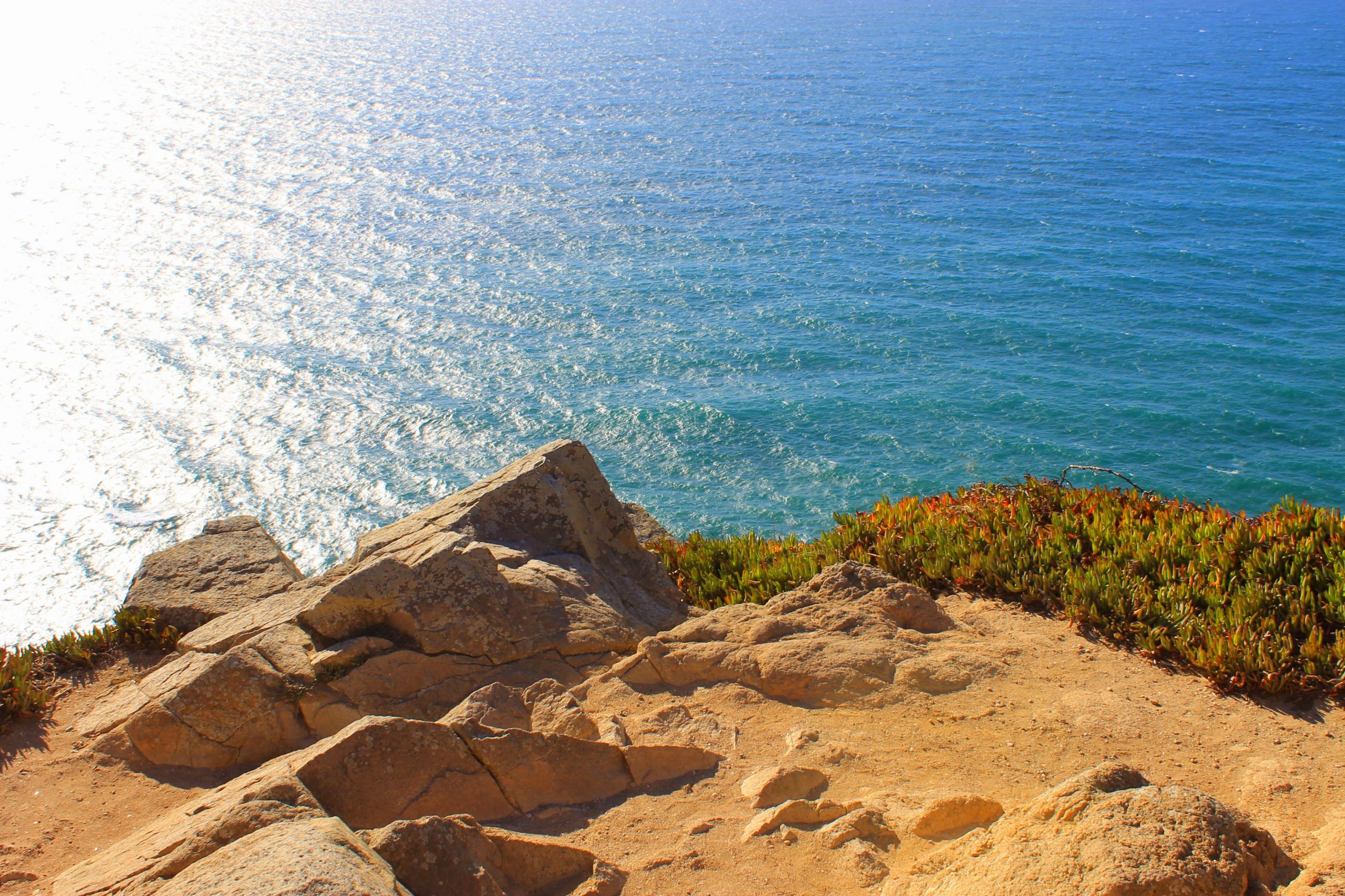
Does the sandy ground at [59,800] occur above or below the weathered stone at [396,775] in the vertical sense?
below

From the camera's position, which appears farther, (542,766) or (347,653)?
(347,653)

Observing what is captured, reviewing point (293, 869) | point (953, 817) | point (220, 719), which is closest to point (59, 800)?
point (220, 719)

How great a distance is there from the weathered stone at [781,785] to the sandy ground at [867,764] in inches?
3.9

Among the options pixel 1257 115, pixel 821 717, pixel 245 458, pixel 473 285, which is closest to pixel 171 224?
pixel 473 285

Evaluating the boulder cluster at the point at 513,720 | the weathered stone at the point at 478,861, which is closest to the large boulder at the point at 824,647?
the boulder cluster at the point at 513,720

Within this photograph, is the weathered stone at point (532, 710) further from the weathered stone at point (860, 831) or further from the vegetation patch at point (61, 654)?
the vegetation patch at point (61, 654)

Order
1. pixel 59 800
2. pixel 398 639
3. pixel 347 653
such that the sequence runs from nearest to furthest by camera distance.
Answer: pixel 59 800, pixel 347 653, pixel 398 639

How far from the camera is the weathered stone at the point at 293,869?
14.8 feet

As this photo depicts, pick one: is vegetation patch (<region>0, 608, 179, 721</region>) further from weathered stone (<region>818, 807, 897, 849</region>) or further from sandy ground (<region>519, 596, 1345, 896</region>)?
weathered stone (<region>818, 807, 897, 849</region>)

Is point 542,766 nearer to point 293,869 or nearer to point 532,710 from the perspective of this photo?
point 532,710

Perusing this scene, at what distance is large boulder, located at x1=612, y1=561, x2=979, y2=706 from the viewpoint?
30.0ft

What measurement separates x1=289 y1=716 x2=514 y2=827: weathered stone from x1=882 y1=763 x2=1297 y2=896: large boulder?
10.1 ft

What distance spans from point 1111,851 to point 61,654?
11.9 meters

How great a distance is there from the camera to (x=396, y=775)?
681 cm
